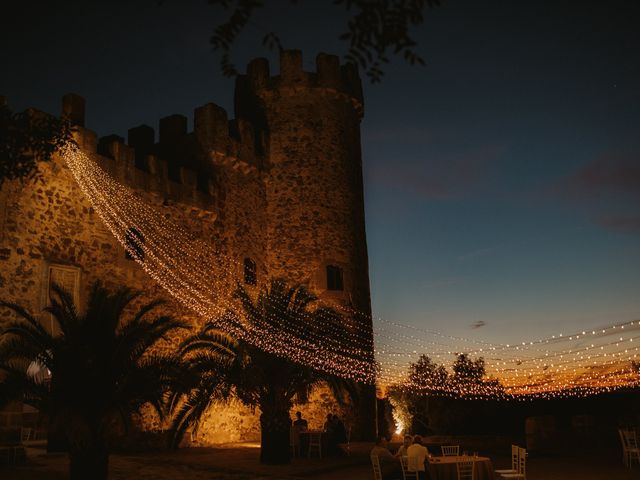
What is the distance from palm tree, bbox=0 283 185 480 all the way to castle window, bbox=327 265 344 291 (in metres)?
9.89

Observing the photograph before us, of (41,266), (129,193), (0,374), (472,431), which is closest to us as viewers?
(0,374)

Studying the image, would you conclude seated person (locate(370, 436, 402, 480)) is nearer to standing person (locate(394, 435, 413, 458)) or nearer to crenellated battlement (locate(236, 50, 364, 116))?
standing person (locate(394, 435, 413, 458))

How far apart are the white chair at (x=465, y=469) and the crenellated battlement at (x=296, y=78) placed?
14050 mm

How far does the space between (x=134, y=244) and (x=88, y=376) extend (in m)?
6.53

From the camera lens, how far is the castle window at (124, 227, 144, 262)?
15.1 metres

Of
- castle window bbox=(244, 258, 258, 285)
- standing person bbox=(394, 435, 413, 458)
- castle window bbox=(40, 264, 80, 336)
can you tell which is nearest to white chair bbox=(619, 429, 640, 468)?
standing person bbox=(394, 435, 413, 458)

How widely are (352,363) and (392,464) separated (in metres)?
8.40

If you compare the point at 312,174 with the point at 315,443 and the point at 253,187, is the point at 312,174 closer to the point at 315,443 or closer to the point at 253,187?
the point at 253,187

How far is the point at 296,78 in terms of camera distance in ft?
68.2

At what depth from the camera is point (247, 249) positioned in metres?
19.1

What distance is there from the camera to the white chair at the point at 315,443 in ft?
45.8

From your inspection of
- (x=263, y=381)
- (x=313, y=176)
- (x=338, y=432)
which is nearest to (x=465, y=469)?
(x=263, y=381)

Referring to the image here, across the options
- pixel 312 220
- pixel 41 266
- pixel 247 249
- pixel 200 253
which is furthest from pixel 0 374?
pixel 312 220

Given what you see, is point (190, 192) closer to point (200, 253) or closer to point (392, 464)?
point (200, 253)
